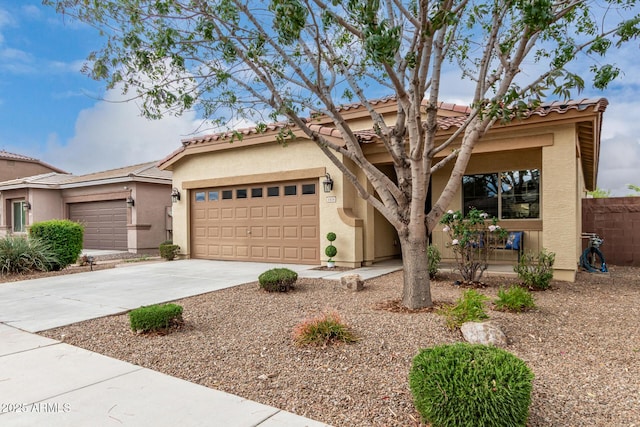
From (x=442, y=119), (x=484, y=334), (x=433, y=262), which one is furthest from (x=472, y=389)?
(x=442, y=119)

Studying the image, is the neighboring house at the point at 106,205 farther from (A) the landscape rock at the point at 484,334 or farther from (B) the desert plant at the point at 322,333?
(A) the landscape rock at the point at 484,334

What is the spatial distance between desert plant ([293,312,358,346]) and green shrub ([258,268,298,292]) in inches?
106

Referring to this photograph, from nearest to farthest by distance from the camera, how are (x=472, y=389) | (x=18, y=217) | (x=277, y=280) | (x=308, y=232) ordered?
(x=472, y=389), (x=277, y=280), (x=308, y=232), (x=18, y=217)

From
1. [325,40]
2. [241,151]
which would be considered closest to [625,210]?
[325,40]

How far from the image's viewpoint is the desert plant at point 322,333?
14.1 feet

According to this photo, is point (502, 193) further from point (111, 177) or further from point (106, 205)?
point (106, 205)

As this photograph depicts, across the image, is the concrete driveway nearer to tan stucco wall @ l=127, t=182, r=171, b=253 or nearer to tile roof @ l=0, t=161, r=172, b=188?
tan stucco wall @ l=127, t=182, r=171, b=253

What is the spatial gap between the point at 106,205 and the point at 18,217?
6.01 meters

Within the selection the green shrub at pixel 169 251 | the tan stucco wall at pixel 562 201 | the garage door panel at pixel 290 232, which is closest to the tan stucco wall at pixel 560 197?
the tan stucco wall at pixel 562 201

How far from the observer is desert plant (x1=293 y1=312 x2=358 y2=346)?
14.1 ft

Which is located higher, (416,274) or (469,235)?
(469,235)

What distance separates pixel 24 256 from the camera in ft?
34.9

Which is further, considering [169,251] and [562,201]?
[169,251]


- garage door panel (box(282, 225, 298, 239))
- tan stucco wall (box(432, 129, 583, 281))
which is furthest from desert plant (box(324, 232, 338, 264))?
tan stucco wall (box(432, 129, 583, 281))
